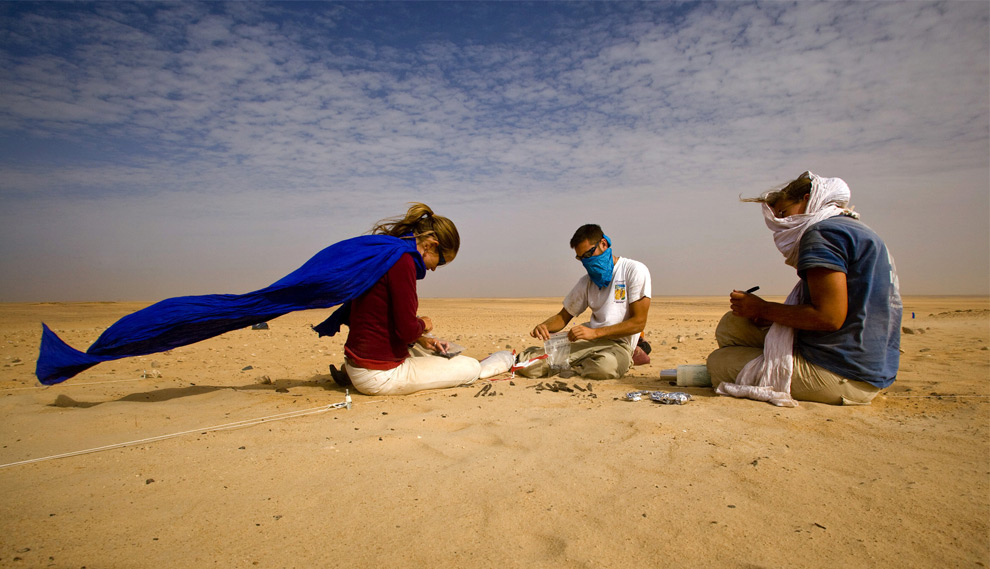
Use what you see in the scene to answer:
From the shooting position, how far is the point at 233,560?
5.77 ft

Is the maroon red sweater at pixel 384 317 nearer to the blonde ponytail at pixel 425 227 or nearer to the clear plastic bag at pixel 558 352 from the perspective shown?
the blonde ponytail at pixel 425 227

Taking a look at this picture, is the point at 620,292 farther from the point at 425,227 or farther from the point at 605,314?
the point at 425,227

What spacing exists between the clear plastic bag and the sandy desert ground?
Answer: 4.23 feet

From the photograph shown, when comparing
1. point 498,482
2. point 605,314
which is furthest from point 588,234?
point 498,482

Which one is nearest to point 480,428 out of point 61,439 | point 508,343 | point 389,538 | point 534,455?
point 534,455

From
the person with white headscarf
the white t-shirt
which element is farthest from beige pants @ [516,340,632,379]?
the person with white headscarf

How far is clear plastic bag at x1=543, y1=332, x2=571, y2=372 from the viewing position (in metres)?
5.38

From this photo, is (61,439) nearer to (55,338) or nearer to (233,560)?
(55,338)

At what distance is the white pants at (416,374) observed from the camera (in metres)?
4.25

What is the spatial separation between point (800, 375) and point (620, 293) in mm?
1919

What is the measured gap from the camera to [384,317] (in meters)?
4.17

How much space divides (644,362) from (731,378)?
2085 millimetres

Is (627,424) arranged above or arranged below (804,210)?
below

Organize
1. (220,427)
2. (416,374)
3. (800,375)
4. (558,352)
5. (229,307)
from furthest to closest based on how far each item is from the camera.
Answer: (558,352) < (416,374) < (229,307) < (800,375) < (220,427)
